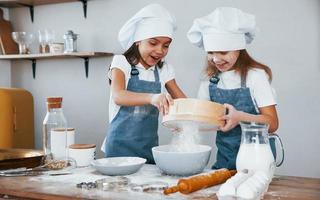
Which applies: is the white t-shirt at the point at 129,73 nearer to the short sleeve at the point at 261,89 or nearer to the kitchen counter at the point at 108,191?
the short sleeve at the point at 261,89

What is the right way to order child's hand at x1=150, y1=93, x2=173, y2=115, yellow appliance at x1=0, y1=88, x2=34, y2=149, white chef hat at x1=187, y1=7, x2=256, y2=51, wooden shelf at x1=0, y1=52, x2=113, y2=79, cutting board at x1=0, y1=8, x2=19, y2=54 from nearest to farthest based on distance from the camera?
1. child's hand at x1=150, y1=93, x2=173, y2=115
2. white chef hat at x1=187, y1=7, x2=256, y2=51
3. yellow appliance at x1=0, y1=88, x2=34, y2=149
4. wooden shelf at x1=0, y1=52, x2=113, y2=79
5. cutting board at x1=0, y1=8, x2=19, y2=54

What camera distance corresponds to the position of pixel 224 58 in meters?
1.80

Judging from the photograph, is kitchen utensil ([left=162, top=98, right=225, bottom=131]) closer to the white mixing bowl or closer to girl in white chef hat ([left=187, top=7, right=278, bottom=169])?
the white mixing bowl

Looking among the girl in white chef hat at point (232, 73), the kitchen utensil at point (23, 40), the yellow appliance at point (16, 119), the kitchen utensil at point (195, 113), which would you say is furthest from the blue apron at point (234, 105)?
the kitchen utensil at point (23, 40)

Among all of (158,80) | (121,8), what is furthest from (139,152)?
(121,8)

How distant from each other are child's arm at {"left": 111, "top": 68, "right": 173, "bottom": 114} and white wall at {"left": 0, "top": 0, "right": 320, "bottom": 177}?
0.99 metres

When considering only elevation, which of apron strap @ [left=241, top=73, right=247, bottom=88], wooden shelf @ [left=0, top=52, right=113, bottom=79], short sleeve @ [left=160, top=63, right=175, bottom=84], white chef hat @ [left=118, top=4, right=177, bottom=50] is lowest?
apron strap @ [left=241, top=73, right=247, bottom=88]

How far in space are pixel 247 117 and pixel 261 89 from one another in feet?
0.84

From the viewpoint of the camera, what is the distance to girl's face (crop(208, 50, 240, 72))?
179cm

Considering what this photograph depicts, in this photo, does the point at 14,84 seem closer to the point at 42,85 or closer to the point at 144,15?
the point at 42,85

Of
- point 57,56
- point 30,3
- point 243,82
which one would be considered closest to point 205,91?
point 243,82

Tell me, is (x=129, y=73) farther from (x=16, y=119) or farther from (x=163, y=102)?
(x=16, y=119)

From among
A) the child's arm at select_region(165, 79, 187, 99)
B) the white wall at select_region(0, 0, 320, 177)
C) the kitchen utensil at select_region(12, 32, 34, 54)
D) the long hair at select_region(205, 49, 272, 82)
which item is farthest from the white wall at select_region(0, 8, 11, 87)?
the long hair at select_region(205, 49, 272, 82)

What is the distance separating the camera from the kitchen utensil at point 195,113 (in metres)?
1.33
